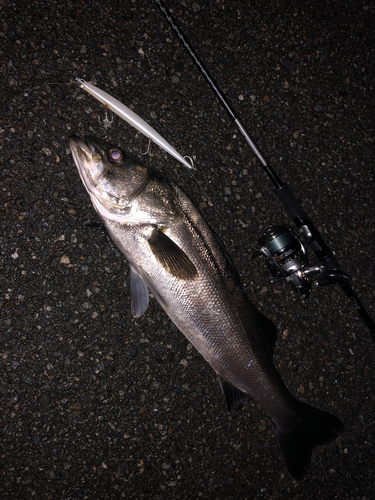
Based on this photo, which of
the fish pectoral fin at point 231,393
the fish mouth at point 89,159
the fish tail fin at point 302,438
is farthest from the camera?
the fish tail fin at point 302,438

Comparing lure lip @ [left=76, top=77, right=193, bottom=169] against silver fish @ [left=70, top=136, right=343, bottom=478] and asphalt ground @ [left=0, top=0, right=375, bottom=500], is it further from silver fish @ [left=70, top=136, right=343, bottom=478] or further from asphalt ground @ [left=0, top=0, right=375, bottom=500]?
silver fish @ [left=70, top=136, right=343, bottom=478]

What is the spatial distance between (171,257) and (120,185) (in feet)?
1.79

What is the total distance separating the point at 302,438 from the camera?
7.18 ft

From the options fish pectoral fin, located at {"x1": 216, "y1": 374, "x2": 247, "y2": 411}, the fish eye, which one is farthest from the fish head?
fish pectoral fin, located at {"x1": 216, "y1": 374, "x2": 247, "y2": 411}

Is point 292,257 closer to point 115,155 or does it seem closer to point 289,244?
point 289,244

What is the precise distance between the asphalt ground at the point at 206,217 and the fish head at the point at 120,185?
359 mm

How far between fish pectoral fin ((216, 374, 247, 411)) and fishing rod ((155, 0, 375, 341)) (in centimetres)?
84

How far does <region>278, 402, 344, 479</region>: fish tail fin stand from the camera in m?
2.17

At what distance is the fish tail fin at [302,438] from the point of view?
2168mm

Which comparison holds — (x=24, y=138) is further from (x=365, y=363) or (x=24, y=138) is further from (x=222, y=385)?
(x=365, y=363)

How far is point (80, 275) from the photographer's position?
2.19m

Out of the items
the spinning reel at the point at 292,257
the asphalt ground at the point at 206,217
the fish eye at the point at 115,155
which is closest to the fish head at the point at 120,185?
the fish eye at the point at 115,155

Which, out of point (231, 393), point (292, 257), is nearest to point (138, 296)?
point (231, 393)

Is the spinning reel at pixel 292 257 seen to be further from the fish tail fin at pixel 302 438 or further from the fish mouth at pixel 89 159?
the fish mouth at pixel 89 159
